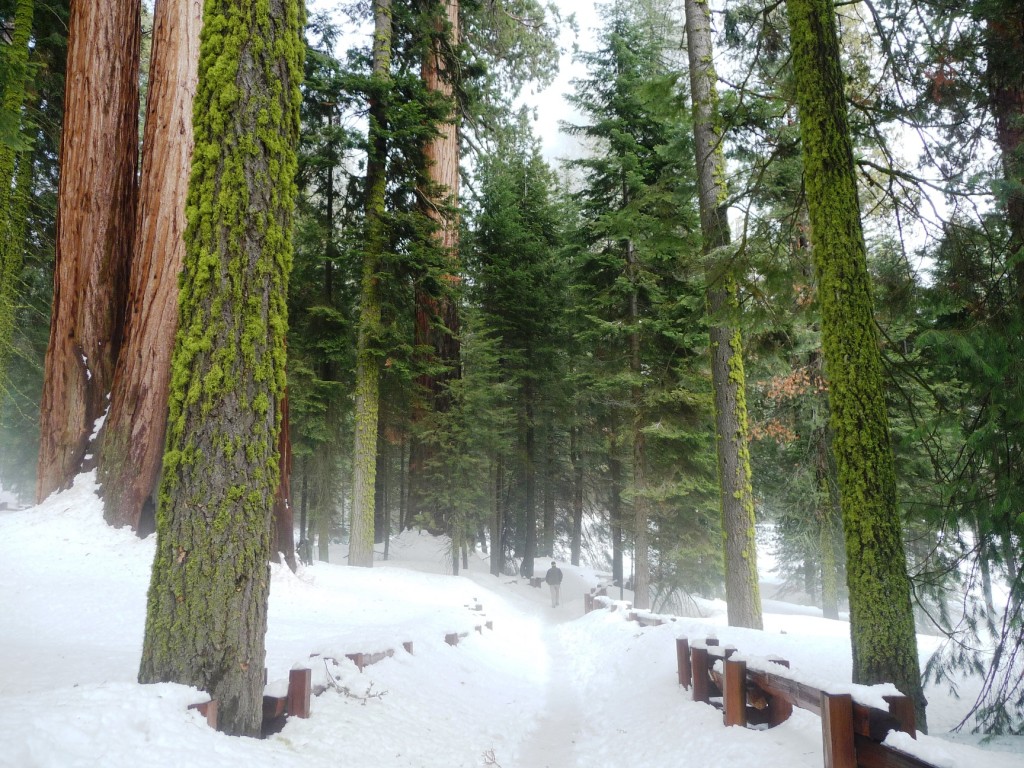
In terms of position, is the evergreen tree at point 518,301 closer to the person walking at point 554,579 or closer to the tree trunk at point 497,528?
the tree trunk at point 497,528

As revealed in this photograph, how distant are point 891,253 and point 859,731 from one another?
17.2 feet

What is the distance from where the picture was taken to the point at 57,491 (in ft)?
27.1

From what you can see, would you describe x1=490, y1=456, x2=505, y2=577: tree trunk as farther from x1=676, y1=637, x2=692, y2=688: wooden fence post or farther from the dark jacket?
x1=676, y1=637, x2=692, y2=688: wooden fence post

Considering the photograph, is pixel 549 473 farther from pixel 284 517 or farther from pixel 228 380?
pixel 228 380

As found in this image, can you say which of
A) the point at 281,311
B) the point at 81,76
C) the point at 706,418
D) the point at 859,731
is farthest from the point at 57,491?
the point at 706,418

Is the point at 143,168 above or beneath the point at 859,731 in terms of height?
above

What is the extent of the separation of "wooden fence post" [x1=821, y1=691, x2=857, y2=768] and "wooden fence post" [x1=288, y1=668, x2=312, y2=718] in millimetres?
3059

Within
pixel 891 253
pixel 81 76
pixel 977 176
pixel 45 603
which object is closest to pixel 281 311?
pixel 45 603

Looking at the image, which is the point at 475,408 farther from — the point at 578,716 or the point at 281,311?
the point at 281,311

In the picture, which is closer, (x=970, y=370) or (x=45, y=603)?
(x=970, y=370)

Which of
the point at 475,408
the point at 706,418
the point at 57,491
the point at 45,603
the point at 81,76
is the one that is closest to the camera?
the point at 45,603

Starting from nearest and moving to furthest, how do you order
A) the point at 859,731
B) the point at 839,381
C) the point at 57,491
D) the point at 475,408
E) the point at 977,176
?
the point at 859,731, the point at 839,381, the point at 977,176, the point at 57,491, the point at 475,408

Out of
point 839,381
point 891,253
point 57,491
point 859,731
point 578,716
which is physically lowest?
point 578,716

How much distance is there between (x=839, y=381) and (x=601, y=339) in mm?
11031
